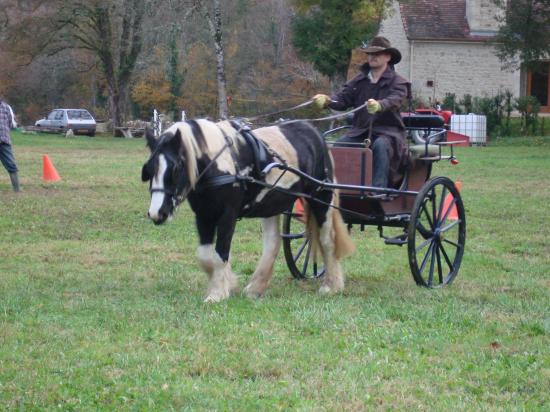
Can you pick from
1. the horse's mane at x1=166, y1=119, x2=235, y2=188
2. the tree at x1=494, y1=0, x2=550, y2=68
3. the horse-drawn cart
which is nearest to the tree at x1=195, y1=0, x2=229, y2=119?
the tree at x1=494, y1=0, x2=550, y2=68

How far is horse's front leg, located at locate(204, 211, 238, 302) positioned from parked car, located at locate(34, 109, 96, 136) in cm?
4199

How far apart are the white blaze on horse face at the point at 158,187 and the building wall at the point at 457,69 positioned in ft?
135

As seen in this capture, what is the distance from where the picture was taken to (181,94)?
52.6 m

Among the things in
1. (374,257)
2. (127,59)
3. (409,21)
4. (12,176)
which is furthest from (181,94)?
(374,257)

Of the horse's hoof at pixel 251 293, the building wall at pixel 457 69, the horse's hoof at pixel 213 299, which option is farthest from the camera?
the building wall at pixel 457 69

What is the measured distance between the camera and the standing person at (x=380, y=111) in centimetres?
880

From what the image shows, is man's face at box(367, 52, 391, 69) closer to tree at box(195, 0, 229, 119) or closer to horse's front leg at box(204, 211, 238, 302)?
horse's front leg at box(204, 211, 238, 302)

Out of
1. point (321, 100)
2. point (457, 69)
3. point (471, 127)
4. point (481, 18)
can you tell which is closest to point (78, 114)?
point (457, 69)

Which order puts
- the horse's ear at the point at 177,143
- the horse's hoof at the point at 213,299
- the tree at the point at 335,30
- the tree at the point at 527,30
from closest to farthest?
the horse's ear at the point at 177,143 → the horse's hoof at the point at 213,299 → the tree at the point at 527,30 → the tree at the point at 335,30

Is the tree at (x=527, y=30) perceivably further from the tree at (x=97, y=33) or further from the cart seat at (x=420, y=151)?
the cart seat at (x=420, y=151)

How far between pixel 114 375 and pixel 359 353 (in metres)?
1.58

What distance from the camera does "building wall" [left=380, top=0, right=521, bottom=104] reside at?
157 ft

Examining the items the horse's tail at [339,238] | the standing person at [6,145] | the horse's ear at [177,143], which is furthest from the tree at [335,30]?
the horse's ear at [177,143]

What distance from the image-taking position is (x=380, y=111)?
860 cm
